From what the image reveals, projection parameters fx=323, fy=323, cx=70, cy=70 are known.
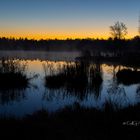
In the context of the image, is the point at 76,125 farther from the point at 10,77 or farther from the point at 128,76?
the point at 128,76

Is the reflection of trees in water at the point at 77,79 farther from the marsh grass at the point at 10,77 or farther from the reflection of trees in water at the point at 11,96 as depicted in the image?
the reflection of trees in water at the point at 11,96

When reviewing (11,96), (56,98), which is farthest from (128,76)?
(11,96)

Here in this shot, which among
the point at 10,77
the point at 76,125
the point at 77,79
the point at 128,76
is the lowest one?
the point at 128,76

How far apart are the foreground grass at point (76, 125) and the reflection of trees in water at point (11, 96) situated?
5436 millimetres

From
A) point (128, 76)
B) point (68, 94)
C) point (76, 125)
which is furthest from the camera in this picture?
point (128, 76)

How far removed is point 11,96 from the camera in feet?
55.8

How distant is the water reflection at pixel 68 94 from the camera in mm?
14305

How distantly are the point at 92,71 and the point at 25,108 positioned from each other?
9.18 m

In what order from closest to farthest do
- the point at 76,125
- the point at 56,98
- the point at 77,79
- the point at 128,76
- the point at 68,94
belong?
the point at 76,125 < the point at 56,98 < the point at 68,94 < the point at 77,79 < the point at 128,76

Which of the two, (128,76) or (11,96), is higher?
(128,76)

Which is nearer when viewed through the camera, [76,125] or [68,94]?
[76,125]

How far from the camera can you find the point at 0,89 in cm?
1880

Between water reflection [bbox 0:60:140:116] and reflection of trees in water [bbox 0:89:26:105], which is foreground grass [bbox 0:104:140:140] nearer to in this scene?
water reflection [bbox 0:60:140:116]

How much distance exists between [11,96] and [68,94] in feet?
10.3
